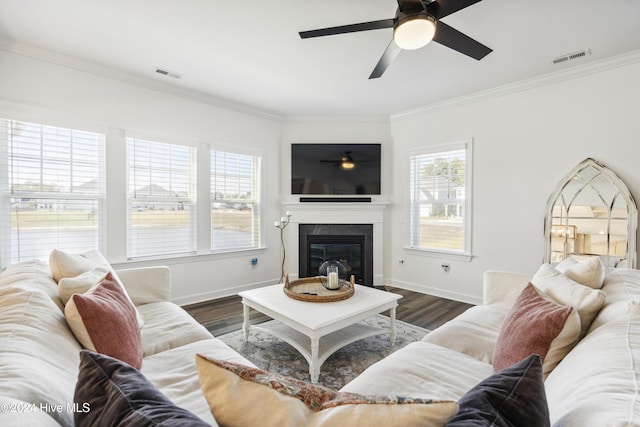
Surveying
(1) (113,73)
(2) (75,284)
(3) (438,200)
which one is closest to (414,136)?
(3) (438,200)

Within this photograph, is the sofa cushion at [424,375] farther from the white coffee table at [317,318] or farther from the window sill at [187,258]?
the window sill at [187,258]

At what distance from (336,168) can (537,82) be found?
8.74 feet

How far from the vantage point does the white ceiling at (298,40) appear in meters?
2.17

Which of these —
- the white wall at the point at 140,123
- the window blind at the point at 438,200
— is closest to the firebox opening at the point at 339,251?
the white wall at the point at 140,123

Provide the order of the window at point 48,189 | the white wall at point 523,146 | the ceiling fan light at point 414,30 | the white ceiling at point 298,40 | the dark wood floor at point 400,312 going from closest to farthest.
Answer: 1. the ceiling fan light at point 414,30
2. the white ceiling at point 298,40
3. the window at point 48,189
4. the white wall at point 523,146
5. the dark wood floor at point 400,312

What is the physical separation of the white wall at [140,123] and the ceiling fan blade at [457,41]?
2.97m

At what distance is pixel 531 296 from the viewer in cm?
146

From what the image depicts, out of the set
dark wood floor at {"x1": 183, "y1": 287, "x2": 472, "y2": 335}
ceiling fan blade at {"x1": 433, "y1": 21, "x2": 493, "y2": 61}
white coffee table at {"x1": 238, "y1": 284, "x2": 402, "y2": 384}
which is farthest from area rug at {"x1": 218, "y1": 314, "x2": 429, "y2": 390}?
ceiling fan blade at {"x1": 433, "y1": 21, "x2": 493, "y2": 61}

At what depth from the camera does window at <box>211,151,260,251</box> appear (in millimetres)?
4059

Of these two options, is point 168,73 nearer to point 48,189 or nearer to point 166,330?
point 48,189

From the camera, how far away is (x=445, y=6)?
1736 mm

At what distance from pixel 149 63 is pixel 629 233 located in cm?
504

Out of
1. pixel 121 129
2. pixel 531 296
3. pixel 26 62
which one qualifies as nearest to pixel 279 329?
pixel 531 296

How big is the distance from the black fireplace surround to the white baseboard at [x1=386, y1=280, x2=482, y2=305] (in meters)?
0.45
